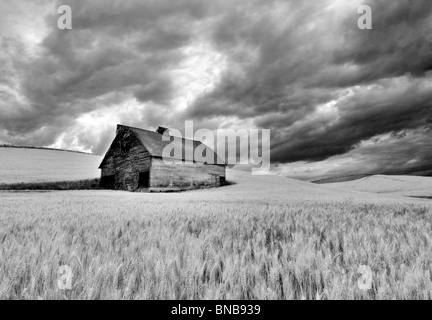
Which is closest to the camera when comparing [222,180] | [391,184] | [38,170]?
[222,180]

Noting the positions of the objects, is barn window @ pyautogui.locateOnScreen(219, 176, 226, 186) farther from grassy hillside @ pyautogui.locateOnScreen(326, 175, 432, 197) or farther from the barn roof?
grassy hillside @ pyautogui.locateOnScreen(326, 175, 432, 197)

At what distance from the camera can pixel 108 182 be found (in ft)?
121

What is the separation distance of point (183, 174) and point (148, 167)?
15.4 ft

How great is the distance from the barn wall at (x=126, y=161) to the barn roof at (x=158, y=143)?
23.1 inches

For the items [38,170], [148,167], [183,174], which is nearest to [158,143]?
[148,167]

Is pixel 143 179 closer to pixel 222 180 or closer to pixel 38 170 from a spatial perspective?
pixel 222 180

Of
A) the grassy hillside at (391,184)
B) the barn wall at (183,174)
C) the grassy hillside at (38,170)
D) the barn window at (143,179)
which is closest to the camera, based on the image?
the barn wall at (183,174)

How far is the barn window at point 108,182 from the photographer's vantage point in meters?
36.3

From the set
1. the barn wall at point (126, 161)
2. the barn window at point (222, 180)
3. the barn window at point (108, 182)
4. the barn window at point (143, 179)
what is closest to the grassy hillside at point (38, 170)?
the barn window at point (108, 182)

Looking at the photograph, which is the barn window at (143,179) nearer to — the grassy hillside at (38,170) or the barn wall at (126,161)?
the barn wall at (126,161)

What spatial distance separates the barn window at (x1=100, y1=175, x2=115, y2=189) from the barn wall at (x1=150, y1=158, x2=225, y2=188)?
956cm

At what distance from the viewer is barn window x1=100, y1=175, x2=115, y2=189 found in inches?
1430
